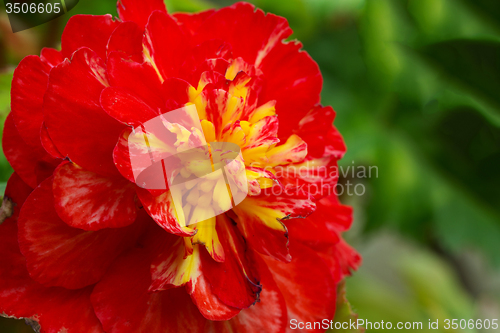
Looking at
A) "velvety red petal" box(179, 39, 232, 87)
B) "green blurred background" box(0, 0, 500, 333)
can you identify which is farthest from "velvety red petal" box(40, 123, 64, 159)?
"green blurred background" box(0, 0, 500, 333)

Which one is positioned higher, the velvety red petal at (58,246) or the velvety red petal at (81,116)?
the velvety red petal at (81,116)

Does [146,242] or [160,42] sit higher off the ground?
[160,42]

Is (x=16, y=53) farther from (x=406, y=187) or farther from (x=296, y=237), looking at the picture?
(x=406, y=187)

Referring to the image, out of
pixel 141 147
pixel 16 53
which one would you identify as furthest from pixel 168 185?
pixel 16 53

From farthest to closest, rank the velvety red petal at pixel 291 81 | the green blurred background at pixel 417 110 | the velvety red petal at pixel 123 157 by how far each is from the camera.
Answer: the green blurred background at pixel 417 110 → the velvety red petal at pixel 291 81 → the velvety red petal at pixel 123 157

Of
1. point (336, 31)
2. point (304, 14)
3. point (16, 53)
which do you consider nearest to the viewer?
point (16, 53)

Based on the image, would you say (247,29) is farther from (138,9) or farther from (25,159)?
(25,159)

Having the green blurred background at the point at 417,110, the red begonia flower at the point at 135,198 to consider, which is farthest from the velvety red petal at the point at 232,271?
the green blurred background at the point at 417,110

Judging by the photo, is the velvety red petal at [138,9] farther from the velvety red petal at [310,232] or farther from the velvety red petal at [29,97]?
the velvety red petal at [310,232]
